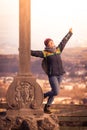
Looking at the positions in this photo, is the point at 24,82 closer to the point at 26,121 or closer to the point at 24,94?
the point at 24,94

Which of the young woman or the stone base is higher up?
the young woman

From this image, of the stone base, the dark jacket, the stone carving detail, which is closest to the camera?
the stone base

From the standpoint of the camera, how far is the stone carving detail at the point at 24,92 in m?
6.36

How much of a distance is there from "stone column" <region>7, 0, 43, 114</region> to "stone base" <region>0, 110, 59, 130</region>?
0.12 meters

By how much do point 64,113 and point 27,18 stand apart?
1942 millimetres

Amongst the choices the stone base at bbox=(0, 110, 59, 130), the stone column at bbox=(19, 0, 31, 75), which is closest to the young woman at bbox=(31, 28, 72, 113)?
the stone column at bbox=(19, 0, 31, 75)

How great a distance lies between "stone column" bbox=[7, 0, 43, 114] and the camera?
6355 mm

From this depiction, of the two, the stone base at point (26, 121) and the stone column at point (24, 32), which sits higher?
the stone column at point (24, 32)

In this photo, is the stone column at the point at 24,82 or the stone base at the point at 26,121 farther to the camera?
the stone column at the point at 24,82

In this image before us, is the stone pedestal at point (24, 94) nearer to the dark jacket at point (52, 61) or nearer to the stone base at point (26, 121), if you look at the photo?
the stone base at point (26, 121)

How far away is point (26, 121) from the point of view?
19.9 feet

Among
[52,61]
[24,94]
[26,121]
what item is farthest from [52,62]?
[26,121]

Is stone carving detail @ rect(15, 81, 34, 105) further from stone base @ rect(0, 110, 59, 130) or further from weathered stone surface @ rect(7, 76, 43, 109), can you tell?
stone base @ rect(0, 110, 59, 130)

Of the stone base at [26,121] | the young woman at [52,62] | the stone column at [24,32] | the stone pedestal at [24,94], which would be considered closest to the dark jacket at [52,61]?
the young woman at [52,62]
